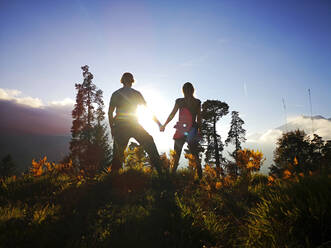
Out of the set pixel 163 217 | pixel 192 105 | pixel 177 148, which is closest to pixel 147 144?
pixel 177 148

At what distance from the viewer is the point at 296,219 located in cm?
178

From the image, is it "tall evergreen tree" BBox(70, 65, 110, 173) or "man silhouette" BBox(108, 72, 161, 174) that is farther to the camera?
"tall evergreen tree" BBox(70, 65, 110, 173)

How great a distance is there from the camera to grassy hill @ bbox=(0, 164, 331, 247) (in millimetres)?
1772

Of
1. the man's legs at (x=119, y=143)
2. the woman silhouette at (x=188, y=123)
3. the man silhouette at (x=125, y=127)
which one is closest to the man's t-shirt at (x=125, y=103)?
the man silhouette at (x=125, y=127)

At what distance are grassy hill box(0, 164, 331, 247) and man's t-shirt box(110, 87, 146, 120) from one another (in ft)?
5.74

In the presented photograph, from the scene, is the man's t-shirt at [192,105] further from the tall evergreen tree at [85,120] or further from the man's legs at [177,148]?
the tall evergreen tree at [85,120]

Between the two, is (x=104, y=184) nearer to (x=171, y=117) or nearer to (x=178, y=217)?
(x=178, y=217)

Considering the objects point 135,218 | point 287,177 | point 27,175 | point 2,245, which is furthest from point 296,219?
point 27,175

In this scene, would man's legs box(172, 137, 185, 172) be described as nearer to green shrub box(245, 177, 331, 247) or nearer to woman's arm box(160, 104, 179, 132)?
woman's arm box(160, 104, 179, 132)

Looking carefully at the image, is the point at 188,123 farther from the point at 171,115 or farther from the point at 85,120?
the point at 85,120

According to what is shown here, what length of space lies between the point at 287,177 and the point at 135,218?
7.36 feet

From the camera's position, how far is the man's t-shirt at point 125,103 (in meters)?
4.36

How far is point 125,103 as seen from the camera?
4.41 m

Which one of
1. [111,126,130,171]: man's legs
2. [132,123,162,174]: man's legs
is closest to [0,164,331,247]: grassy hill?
[111,126,130,171]: man's legs
